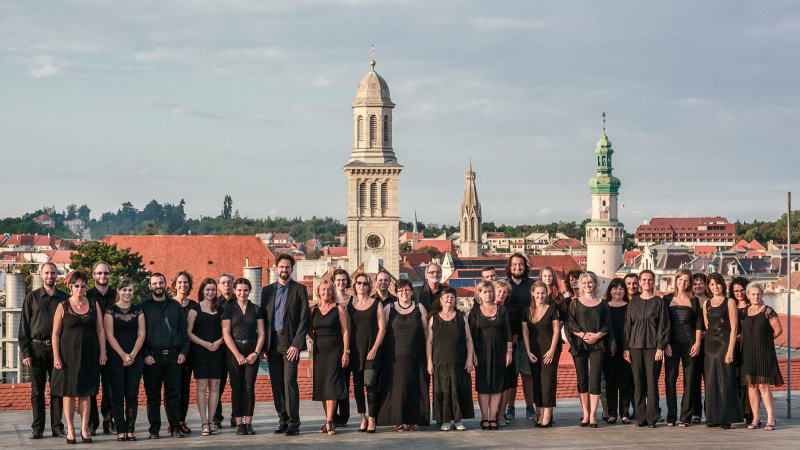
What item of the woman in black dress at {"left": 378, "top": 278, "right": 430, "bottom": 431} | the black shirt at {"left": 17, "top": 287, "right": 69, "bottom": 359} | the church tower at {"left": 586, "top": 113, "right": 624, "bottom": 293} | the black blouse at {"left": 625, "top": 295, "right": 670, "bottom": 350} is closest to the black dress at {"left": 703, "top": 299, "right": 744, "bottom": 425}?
the black blouse at {"left": 625, "top": 295, "right": 670, "bottom": 350}

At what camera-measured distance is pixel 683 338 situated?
12.0 metres

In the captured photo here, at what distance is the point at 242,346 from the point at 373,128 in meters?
72.5

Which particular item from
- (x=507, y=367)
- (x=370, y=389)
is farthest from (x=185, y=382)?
(x=507, y=367)

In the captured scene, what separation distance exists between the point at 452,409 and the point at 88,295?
3618 mm

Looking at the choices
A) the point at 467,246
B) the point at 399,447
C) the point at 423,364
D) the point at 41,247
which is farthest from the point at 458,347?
the point at 41,247

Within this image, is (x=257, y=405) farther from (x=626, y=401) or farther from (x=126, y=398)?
(x=626, y=401)

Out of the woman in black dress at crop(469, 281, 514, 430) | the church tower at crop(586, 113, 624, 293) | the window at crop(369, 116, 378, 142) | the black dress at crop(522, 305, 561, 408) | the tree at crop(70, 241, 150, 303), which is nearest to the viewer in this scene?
the woman in black dress at crop(469, 281, 514, 430)

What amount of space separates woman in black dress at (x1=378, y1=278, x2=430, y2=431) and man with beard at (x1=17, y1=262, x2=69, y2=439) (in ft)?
9.98

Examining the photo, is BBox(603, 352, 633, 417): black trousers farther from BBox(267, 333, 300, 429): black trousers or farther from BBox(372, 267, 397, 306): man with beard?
BBox(267, 333, 300, 429): black trousers

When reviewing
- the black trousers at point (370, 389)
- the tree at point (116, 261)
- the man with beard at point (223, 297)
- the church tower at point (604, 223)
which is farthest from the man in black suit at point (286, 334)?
the church tower at point (604, 223)

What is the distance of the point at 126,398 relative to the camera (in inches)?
447

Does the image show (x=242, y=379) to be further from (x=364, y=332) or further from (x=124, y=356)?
(x=364, y=332)

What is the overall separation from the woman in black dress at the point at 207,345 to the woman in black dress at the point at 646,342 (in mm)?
3997

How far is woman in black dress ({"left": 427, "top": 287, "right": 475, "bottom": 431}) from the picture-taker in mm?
11695
